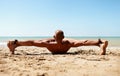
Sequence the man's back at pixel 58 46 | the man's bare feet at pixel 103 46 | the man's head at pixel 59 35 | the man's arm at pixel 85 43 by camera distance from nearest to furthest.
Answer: the man's bare feet at pixel 103 46 < the man's arm at pixel 85 43 < the man's head at pixel 59 35 < the man's back at pixel 58 46

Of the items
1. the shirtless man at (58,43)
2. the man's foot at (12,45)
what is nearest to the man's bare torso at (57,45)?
the shirtless man at (58,43)

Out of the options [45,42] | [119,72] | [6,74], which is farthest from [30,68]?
[45,42]

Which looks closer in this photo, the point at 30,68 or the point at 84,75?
the point at 84,75

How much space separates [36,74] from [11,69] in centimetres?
88

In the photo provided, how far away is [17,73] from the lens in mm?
5570

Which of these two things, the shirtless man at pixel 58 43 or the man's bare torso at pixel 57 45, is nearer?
the shirtless man at pixel 58 43

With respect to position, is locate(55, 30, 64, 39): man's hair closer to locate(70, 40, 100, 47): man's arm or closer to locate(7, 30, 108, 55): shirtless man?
locate(7, 30, 108, 55): shirtless man

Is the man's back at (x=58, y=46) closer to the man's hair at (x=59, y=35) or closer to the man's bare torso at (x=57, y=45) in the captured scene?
the man's bare torso at (x=57, y=45)

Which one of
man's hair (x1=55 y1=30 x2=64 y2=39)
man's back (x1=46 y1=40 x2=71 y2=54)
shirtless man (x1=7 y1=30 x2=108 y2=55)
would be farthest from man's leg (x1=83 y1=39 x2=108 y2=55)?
man's hair (x1=55 y1=30 x2=64 y2=39)

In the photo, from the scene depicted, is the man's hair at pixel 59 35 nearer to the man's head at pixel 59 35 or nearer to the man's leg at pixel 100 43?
the man's head at pixel 59 35

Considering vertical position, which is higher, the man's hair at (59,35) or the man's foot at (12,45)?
the man's hair at (59,35)

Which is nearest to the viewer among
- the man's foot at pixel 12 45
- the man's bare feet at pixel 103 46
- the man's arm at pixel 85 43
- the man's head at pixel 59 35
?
the man's bare feet at pixel 103 46

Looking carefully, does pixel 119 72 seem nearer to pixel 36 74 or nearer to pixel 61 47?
pixel 36 74

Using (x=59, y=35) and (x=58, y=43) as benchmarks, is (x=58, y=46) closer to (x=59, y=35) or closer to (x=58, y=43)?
(x=58, y=43)
